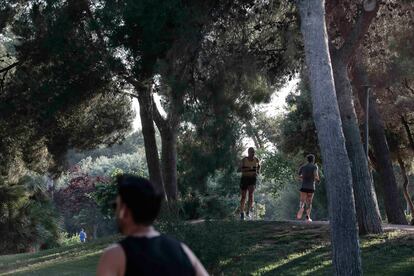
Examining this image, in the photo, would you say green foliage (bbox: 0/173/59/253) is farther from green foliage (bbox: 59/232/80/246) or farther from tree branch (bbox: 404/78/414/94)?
tree branch (bbox: 404/78/414/94)

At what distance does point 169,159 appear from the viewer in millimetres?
21359

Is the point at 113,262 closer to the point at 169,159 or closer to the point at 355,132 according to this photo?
the point at 355,132

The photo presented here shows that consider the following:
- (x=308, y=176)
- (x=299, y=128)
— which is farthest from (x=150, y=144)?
(x=299, y=128)

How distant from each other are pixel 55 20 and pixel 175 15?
13.5 feet

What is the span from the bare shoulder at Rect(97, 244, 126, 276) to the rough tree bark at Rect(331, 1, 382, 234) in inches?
452

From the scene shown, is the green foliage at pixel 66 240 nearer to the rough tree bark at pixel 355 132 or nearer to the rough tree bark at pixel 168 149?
the rough tree bark at pixel 168 149

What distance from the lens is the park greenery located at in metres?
11.8

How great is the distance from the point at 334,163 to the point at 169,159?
1102 cm

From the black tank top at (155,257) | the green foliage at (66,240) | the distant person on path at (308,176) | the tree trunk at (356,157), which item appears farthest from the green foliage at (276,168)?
the black tank top at (155,257)

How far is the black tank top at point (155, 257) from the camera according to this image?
11.6 feet

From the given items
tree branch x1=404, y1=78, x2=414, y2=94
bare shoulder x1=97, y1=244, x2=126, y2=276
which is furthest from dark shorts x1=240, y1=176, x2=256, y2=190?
bare shoulder x1=97, y1=244, x2=126, y2=276

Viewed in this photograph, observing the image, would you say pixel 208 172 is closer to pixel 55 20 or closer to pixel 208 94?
pixel 208 94

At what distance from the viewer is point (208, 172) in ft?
54.2

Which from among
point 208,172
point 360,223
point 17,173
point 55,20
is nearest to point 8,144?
point 17,173
